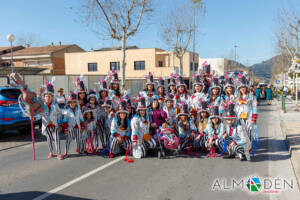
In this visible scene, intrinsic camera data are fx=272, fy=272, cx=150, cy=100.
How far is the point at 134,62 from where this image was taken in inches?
1422

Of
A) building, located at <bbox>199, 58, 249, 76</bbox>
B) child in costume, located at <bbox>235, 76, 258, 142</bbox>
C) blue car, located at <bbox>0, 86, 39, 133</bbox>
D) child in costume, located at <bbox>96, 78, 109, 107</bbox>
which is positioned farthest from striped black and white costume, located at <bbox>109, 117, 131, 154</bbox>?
building, located at <bbox>199, 58, 249, 76</bbox>

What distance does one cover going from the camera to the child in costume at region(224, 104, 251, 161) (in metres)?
6.01

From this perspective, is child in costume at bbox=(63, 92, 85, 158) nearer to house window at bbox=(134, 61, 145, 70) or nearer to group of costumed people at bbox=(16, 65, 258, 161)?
group of costumed people at bbox=(16, 65, 258, 161)

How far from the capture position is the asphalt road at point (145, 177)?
174 inches

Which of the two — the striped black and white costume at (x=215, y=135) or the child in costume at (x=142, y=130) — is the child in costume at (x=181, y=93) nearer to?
the striped black and white costume at (x=215, y=135)

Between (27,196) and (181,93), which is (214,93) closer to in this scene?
(181,93)

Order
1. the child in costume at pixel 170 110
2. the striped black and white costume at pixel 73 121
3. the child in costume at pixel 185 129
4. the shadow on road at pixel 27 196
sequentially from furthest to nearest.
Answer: the child in costume at pixel 170 110
the child in costume at pixel 185 129
the striped black and white costume at pixel 73 121
the shadow on road at pixel 27 196

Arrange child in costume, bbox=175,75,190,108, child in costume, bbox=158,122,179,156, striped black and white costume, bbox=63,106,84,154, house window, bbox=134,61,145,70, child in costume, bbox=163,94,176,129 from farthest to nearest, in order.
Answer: house window, bbox=134,61,145,70 → child in costume, bbox=175,75,190,108 → child in costume, bbox=163,94,176,129 → striped black and white costume, bbox=63,106,84,154 → child in costume, bbox=158,122,179,156

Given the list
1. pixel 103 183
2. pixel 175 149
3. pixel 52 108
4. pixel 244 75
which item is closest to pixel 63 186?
pixel 103 183

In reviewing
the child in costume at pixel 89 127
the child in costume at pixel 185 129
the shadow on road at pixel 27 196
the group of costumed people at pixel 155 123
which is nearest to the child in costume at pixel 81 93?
the group of costumed people at pixel 155 123

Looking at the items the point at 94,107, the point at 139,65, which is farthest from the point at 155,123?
the point at 139,65

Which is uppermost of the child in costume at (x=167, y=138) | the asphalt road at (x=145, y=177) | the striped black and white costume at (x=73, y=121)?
the striped black and white costume at (x=73, y=121)

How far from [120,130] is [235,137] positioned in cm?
266

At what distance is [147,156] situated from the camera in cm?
661
